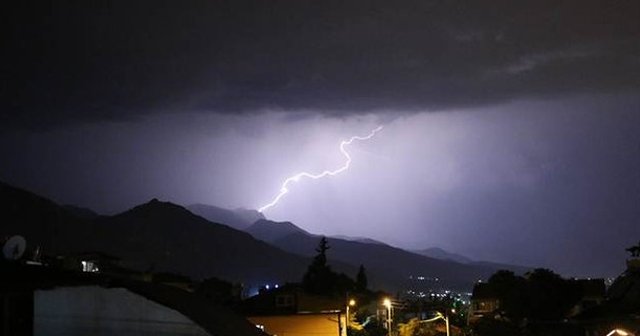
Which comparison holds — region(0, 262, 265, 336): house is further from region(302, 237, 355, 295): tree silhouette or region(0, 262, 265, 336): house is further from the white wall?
region(302, 237, 355, 295): tree silhouette

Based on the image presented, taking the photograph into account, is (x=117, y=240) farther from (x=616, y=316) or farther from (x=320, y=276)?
(x=616, y=316)

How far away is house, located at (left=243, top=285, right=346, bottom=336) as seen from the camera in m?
37.2

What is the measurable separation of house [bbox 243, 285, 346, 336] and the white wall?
2544cm

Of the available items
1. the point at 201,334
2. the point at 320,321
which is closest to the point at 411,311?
the point at 320,321

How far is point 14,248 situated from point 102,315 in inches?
119

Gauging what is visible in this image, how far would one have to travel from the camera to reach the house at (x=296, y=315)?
3722 cm

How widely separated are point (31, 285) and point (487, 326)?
86.7 feet

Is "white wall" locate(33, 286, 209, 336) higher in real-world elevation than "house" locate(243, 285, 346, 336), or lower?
higher

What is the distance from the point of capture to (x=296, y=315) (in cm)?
3778

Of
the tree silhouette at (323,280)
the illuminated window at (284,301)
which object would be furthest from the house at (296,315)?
the tree silhouette at (323,280)

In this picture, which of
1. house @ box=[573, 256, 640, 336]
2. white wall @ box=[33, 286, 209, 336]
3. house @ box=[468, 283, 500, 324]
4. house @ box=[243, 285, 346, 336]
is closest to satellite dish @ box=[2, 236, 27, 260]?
white wall @ box=[33, 286, 209, 336]

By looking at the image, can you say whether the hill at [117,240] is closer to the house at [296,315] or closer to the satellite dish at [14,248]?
the house at [296,315]

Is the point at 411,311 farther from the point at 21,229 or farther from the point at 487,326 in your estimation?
the point at 21,229

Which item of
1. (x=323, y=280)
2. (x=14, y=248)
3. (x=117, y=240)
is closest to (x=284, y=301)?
(x=323, y=280)
